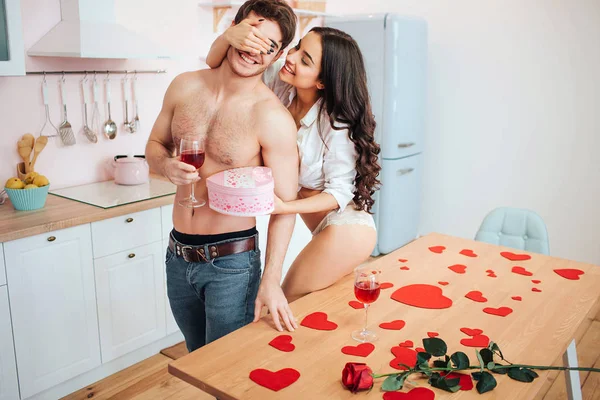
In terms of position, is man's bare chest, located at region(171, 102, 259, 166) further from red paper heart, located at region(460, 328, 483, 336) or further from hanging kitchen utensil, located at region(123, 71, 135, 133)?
hanging kitchen utensil, located at region(123, 71, 135, 133)

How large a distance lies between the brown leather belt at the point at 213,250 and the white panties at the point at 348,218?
0.30 m

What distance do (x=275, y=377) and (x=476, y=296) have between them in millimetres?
823

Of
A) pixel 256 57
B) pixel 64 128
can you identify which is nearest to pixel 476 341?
pixel 256 57

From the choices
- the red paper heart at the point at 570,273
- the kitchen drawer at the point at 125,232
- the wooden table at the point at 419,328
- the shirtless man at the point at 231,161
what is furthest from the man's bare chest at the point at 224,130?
the red paper heart at the point at 570,273

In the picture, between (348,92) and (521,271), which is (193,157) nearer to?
(348,92)

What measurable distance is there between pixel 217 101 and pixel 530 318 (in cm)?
118

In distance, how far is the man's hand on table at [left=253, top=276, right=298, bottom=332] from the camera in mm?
1645

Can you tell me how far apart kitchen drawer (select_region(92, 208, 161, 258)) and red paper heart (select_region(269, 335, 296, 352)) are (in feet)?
4.48

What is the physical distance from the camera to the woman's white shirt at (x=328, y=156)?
1937 mm

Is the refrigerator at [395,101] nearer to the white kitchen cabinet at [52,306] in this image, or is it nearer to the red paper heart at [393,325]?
the white kitchen cabinet at [52,306]

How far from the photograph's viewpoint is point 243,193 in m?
1.59

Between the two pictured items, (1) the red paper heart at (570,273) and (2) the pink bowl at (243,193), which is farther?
(1) the red paper heart at (570,273)

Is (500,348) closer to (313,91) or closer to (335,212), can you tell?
(335,212)

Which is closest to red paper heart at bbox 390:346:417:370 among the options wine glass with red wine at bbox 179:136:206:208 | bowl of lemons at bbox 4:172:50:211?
wine glass with red wine at bbox 179:136:206:208
